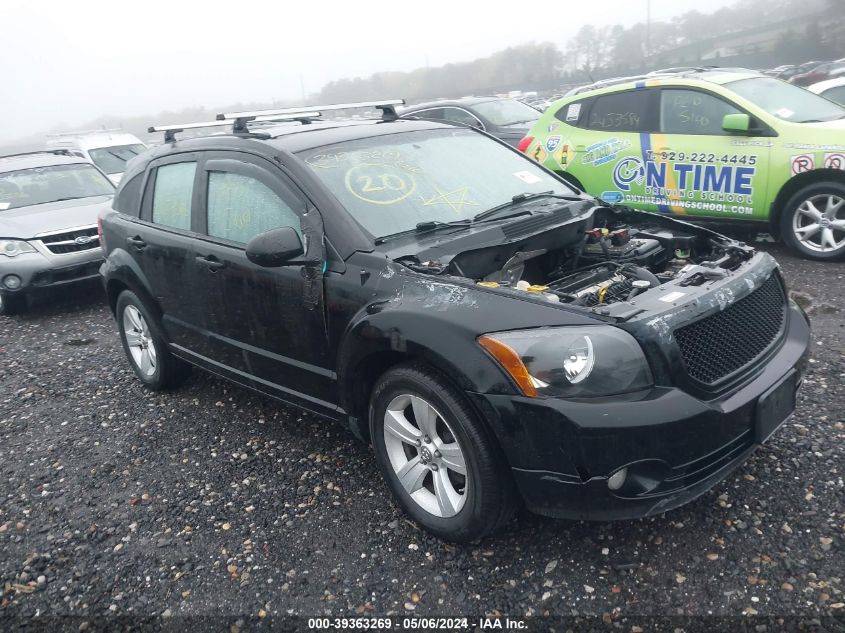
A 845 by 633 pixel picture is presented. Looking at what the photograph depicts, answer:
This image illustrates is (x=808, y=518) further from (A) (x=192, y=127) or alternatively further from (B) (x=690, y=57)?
(B) (x=690, y=57)

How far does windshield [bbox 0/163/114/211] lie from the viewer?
8.02m

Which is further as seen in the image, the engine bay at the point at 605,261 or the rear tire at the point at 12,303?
the rear tire at the point at 12,303

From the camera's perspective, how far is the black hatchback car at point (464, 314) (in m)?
2.42

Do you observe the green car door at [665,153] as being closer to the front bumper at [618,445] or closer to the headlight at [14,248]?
the front bumper at [618,445]

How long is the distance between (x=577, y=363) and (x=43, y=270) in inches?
248

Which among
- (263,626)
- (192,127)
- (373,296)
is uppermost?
(192,127)

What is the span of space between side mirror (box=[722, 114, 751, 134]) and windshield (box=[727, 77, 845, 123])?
37cm

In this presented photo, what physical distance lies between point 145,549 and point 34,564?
1.65ft

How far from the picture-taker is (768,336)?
2877mm

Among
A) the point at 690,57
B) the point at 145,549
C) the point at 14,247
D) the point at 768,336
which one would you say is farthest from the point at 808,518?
the point at 690,57

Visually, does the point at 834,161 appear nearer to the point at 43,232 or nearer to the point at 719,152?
the point at 719,152

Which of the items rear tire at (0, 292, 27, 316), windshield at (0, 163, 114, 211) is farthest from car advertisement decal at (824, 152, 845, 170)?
windshield at (0, 163, 114, 211)

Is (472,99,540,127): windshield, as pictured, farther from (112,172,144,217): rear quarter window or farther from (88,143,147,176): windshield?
(112,172,144,217): rear quarter window

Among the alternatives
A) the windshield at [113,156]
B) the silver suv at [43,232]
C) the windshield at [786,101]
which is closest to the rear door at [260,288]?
the silver suv at [43,232]
